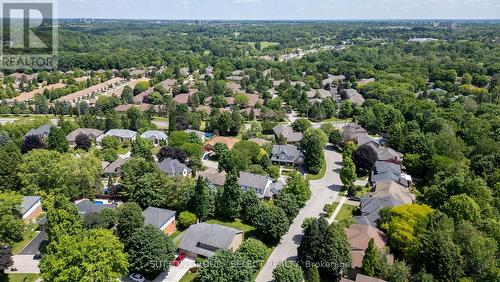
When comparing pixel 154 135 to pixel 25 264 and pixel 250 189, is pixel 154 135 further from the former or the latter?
pixel 25 264

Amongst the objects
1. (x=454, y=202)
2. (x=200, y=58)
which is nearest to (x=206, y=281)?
(x=454, y=202)

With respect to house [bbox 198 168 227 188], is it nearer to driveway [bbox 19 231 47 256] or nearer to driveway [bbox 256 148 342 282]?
driveway [bbox 256 148 342 282]

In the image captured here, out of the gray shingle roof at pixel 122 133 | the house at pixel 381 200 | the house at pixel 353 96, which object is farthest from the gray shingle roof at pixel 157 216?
the house at pixel 353 96

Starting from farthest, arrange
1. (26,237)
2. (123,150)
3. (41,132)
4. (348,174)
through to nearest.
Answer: (123,150)
(41,132)
(348,174)
(26,237)

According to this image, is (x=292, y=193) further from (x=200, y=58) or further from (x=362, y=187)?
(x=200, y=58)

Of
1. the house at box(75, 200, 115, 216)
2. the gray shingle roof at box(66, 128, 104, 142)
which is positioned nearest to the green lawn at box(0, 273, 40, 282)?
the house at box(75, 200, 115, 216)

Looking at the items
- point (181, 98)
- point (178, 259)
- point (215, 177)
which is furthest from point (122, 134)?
point (178, 259)
